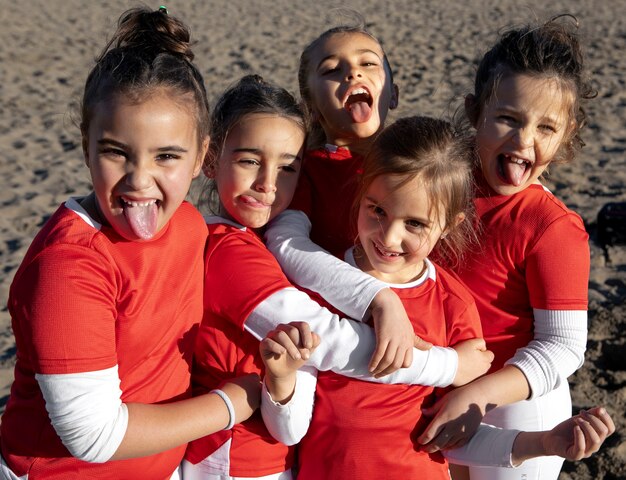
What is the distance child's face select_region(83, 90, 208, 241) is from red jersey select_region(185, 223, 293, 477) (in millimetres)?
294

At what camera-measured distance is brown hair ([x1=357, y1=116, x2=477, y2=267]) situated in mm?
2354

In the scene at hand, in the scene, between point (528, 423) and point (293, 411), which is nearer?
point (293, 411)

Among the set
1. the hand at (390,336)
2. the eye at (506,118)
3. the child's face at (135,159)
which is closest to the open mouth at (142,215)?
the child's face at (135,159)

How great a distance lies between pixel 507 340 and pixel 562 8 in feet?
47.6

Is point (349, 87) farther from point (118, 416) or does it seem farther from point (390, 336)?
point (118, 416)

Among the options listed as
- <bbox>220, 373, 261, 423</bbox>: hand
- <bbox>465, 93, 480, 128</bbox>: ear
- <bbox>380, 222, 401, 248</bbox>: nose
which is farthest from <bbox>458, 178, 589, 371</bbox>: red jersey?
<bbox>220, 373, 261, 423</bbox>: hand

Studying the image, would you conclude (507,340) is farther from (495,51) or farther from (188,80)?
(188,80)

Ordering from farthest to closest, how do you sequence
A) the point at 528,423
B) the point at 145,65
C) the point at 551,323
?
the point at 528,423 → the point at 551,323 → the point at 145,65

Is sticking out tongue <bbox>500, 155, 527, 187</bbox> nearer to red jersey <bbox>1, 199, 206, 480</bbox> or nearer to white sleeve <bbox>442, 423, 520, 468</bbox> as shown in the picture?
white sleeve <bbox>442, 423, 520, 468</bbox>

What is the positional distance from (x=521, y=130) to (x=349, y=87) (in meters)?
0.60

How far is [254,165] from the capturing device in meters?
2.44

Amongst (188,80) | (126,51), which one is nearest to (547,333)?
(188,80)

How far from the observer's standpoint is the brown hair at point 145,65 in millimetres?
2037

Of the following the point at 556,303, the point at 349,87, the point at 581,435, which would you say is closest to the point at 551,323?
the point at 556,303
